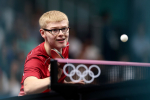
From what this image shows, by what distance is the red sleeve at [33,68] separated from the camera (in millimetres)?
1522

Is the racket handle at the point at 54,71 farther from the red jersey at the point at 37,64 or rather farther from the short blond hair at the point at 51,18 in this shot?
the short blond hair at the point at 51,18

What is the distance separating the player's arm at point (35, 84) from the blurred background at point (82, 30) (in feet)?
4.87

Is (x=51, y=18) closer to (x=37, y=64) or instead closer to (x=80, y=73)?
(x=37, y=64)

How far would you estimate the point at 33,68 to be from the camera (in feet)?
5.09

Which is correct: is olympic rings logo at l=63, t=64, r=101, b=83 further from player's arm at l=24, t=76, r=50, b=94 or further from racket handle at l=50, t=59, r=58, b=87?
player's arm at l=24, t=76, r=50, b=94

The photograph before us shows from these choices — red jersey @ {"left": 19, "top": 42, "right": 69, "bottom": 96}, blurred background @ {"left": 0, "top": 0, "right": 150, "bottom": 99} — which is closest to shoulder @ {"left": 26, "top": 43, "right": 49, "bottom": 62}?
red jersey @ {"left": 19, "top": 42, "right": 69, "bottom": 96}

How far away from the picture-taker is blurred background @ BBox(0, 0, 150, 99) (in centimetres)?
301

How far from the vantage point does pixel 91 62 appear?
133 centimetres

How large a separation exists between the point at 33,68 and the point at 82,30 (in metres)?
2.09

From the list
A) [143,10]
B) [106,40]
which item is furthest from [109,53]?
[143,10]

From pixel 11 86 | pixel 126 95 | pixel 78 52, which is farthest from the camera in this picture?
pixel 78 52

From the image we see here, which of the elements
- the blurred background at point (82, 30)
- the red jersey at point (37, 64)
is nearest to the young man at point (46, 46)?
the red jersey at point (37, 64)

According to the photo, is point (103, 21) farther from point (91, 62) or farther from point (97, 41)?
point (91, 62)

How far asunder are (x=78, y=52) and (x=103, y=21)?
855 millimetres
